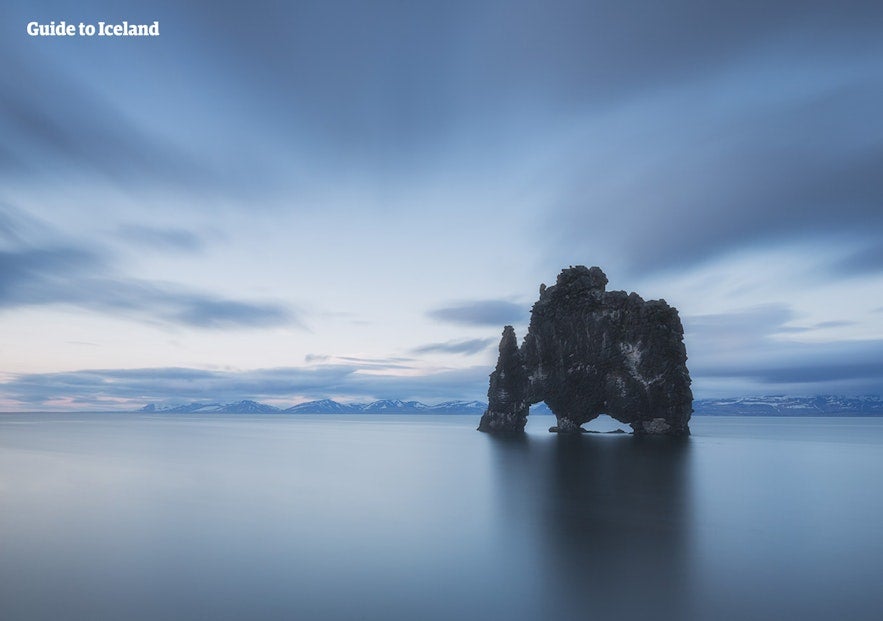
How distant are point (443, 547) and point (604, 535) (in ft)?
18.6

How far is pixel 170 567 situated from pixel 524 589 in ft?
33.3

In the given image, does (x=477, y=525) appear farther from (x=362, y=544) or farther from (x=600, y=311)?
(x=600, y=311)

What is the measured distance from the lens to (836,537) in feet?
63.3

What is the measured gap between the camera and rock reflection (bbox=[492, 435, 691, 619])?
39.5 feet

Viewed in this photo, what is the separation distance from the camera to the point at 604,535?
18281 millimetres

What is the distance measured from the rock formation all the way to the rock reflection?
38246mm

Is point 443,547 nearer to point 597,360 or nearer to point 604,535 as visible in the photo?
point 604,535

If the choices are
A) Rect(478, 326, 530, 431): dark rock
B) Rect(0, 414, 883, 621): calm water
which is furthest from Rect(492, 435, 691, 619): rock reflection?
Rect(478, 326, 530, 431): dark rock

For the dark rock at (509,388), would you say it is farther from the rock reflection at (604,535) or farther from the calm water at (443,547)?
the calm water at (443,547)

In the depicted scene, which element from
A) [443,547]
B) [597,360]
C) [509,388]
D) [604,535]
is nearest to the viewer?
[443,547]

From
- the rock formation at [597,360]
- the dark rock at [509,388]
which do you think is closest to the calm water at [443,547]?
the rock formation at [597,360]

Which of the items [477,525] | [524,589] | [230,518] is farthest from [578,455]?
[524,589]

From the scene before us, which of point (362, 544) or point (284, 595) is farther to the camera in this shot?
point (362, 544)

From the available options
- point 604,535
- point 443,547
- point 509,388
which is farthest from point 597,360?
point 443,547
